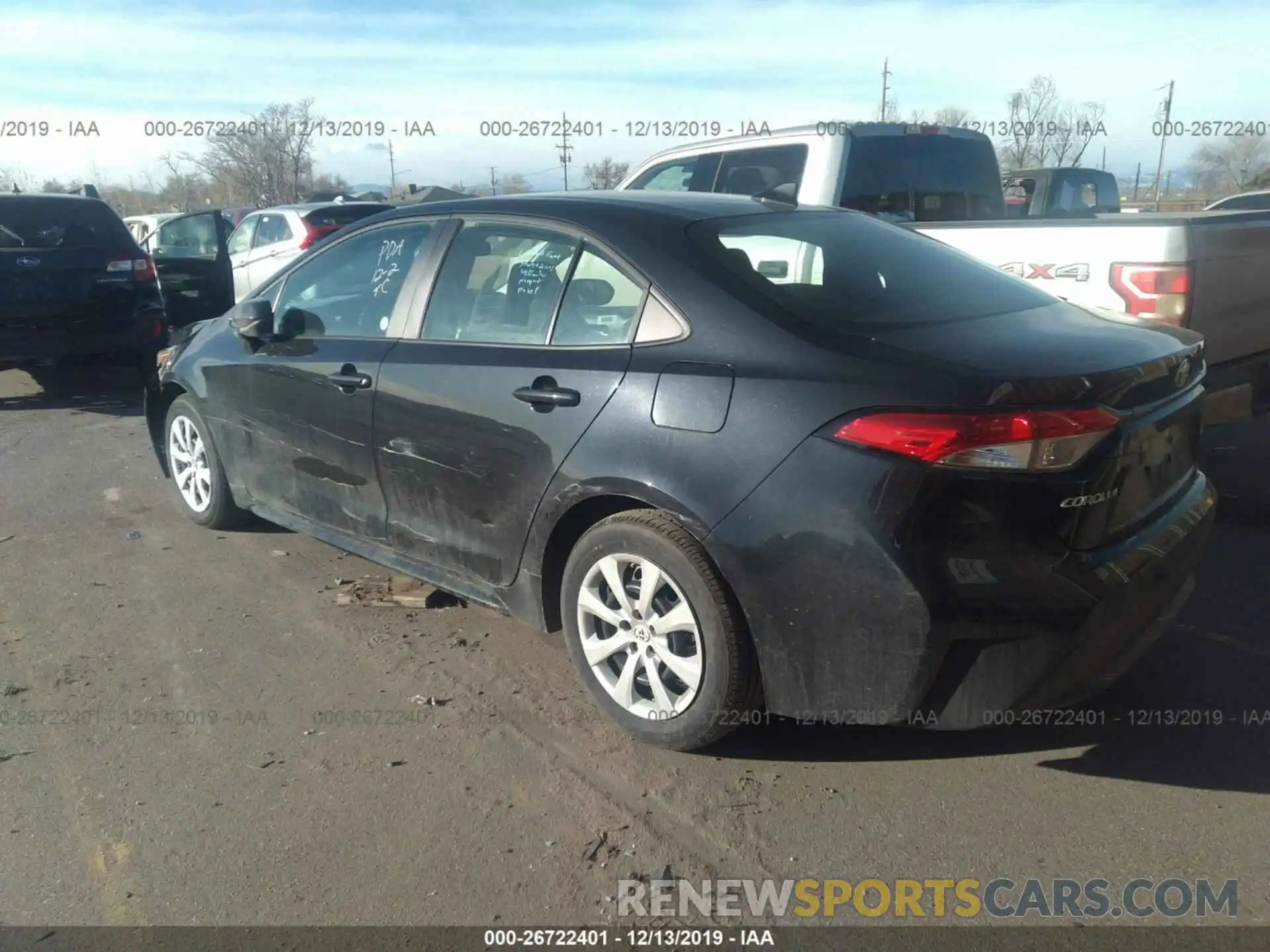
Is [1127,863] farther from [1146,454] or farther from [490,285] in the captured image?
[490,285]

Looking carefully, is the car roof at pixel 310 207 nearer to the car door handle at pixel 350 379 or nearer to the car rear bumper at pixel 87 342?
the car rear bumper at pixel 87 342

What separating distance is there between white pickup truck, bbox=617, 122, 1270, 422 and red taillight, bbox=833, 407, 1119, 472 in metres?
0.99

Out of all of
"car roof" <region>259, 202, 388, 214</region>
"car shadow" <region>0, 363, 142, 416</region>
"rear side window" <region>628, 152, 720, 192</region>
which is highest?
"rear side window" <region>628, 152, 720, 192</region>

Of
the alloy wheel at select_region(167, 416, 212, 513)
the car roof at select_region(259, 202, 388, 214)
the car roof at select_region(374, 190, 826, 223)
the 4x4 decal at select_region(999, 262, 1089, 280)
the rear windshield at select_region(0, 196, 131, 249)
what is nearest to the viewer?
the car roof at select_region(374, 190, 826, 223)

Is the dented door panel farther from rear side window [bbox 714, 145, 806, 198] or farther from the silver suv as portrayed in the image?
the silver suv

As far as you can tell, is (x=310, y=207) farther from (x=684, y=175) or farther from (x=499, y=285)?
(x=499, y=285)

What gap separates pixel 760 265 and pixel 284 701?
2.26 m

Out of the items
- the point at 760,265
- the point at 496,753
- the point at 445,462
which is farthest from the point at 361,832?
the point at 760,265

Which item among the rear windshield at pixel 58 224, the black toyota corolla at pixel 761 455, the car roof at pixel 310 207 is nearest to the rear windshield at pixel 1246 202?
the car roof at pixel 310 207

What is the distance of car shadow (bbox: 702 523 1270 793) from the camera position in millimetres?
3172

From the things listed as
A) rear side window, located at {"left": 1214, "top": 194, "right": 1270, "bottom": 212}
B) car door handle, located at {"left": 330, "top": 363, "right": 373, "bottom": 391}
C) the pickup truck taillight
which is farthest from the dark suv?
rear side window, located at {"left": 1214, "top": 194, "right": 1270, "bottom": 212}

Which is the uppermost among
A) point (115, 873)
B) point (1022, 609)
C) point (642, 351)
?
point (642, 351)

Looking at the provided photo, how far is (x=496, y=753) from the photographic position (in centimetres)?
336

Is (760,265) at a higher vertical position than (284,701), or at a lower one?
higher
